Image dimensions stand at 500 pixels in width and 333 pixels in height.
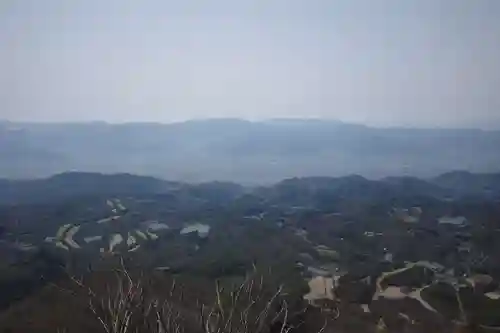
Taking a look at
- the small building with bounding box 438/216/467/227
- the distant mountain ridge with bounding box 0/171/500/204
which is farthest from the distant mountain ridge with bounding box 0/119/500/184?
the small building with bounding box 438/216/467/227

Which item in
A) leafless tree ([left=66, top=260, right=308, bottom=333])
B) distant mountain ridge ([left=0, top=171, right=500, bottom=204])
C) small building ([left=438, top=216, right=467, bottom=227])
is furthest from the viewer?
small building ([left=438, top=216, right=467, bottom=227])

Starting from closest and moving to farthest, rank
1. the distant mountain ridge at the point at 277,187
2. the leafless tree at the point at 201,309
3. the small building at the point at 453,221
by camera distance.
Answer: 1. the leafless tree at the point at 201,309
2. the distant mountain ridge at the point at 277,187
3. the small building at the point at 453,221

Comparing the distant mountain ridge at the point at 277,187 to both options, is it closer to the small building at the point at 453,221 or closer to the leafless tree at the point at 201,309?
the small building at the point at 453,221

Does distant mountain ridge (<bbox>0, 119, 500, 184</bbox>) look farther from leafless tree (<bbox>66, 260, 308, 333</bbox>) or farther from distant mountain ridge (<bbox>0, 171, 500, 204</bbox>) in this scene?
leafless tree (<bbox>66, 260, 308, 333</bbox>)

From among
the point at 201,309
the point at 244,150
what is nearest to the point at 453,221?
the point at 244,150

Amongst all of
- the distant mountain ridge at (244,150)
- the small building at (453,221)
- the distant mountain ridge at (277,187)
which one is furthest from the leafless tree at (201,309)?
the small building at (453,221)

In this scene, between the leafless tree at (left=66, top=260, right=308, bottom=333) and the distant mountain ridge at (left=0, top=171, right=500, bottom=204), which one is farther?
the distant mountain ridge at (left=0, top=171, right=500, bottom=204)

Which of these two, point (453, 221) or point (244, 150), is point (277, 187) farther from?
point (453, 221)

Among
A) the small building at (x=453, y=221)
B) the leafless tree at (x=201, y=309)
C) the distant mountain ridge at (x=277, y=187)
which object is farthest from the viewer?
the small building at (x=453, y=221)
